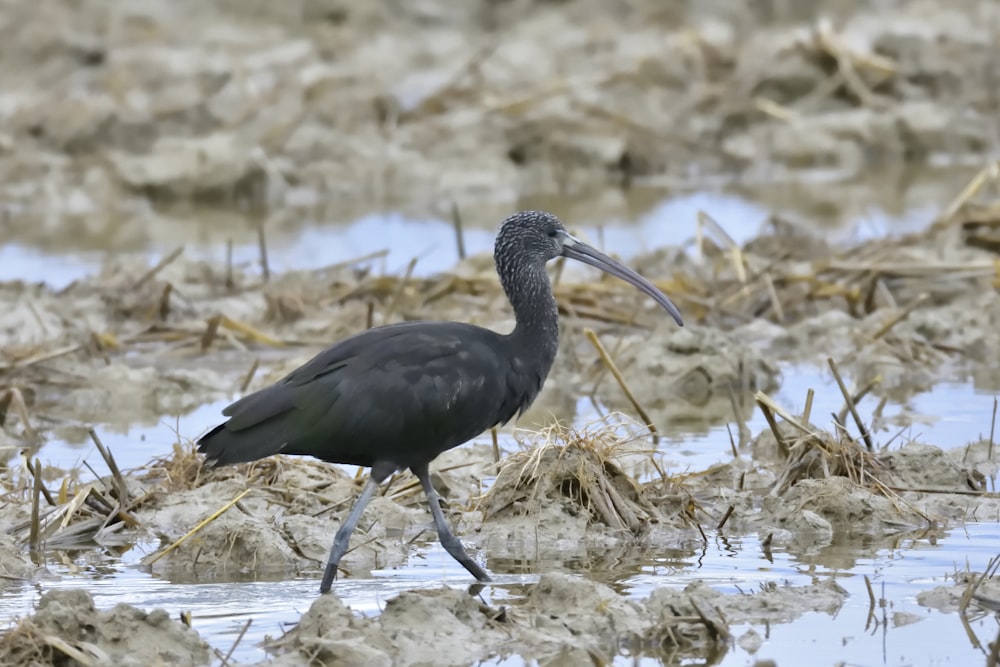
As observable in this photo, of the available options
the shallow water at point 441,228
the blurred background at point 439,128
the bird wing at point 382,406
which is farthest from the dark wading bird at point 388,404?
the blurred background at point 439,128

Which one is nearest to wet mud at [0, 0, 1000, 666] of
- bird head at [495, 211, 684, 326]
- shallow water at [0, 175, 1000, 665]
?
shallow water at [0, 175, 1000, 665]

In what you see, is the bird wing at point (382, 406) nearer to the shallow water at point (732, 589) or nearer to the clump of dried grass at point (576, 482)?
the shallow water at point (732, 589)

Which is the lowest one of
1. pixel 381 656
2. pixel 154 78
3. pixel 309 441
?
pixel 381 656

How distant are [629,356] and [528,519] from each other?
12.9 ft

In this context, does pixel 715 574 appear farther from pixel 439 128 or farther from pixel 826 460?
pixel 439 128

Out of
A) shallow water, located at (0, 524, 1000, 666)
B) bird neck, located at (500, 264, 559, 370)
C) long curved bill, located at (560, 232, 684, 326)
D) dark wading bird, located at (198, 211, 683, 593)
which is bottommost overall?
shallow water, located at (0, 524, 1000, 666)

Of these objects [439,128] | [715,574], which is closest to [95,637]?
[715,574]

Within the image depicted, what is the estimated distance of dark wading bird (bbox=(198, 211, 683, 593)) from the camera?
7.57 meters

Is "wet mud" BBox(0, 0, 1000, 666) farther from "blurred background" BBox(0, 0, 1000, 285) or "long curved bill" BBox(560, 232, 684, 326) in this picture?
"long curved bill" BBox(560, 232, 684, 326)

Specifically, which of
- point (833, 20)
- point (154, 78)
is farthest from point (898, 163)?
point (154, 78)

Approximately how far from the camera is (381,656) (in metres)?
6.57

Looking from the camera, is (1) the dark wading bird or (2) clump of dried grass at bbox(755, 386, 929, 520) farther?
(2) clump of dried grass at bbox(755, 386, 929, 520)

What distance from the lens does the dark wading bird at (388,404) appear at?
7.57 metres

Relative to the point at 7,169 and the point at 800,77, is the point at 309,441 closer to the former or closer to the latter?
the point at 7,169
